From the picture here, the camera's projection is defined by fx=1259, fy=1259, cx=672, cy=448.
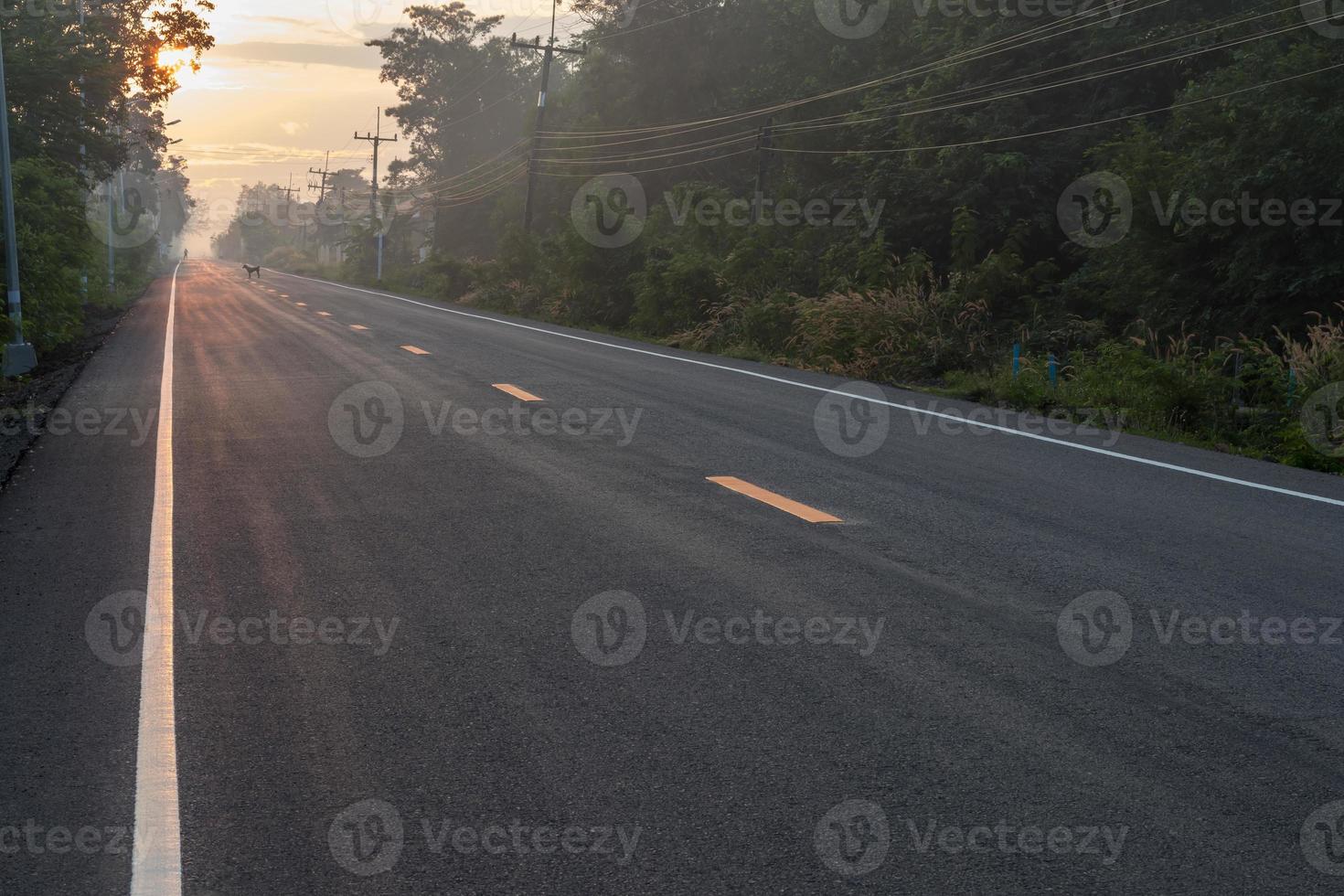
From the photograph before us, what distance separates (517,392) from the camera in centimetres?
1470

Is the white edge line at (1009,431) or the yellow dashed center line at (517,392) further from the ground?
the white edge line at (1009,431)

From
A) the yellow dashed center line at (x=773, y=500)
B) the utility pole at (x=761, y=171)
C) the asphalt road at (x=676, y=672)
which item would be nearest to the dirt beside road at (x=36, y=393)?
the asphalt road at (x=676, y=672)

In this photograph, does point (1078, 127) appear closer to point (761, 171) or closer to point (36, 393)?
point (761, 171)

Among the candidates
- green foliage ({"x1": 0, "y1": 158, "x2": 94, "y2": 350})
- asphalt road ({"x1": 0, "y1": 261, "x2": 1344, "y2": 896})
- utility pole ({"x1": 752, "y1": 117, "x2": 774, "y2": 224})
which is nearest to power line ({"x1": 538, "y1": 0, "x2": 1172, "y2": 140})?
utility pole ({"x1": 752, "y1": 117, "x2": 774, "y2": 224})

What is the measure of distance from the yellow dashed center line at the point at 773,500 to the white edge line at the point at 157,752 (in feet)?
12.4

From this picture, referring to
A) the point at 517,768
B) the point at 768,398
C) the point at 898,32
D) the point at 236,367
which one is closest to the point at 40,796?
the point at 517,768

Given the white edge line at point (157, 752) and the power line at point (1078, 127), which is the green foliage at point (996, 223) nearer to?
the power line at point (1078, 127)

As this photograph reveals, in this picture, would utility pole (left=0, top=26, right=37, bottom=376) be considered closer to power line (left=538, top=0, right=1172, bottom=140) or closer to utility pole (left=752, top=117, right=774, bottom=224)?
utility pole (left=752, top=117, right=774, bottom=224)

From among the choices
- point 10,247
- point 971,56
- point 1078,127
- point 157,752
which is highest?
point 971,56

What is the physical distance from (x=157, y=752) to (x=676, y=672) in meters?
1.96

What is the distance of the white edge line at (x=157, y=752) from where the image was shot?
358 centimetres

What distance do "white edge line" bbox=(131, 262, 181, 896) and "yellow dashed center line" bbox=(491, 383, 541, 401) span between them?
6709 mm

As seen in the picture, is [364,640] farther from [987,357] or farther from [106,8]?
[106,8]

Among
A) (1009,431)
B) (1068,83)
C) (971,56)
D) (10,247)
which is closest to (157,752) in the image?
(1009,431)
